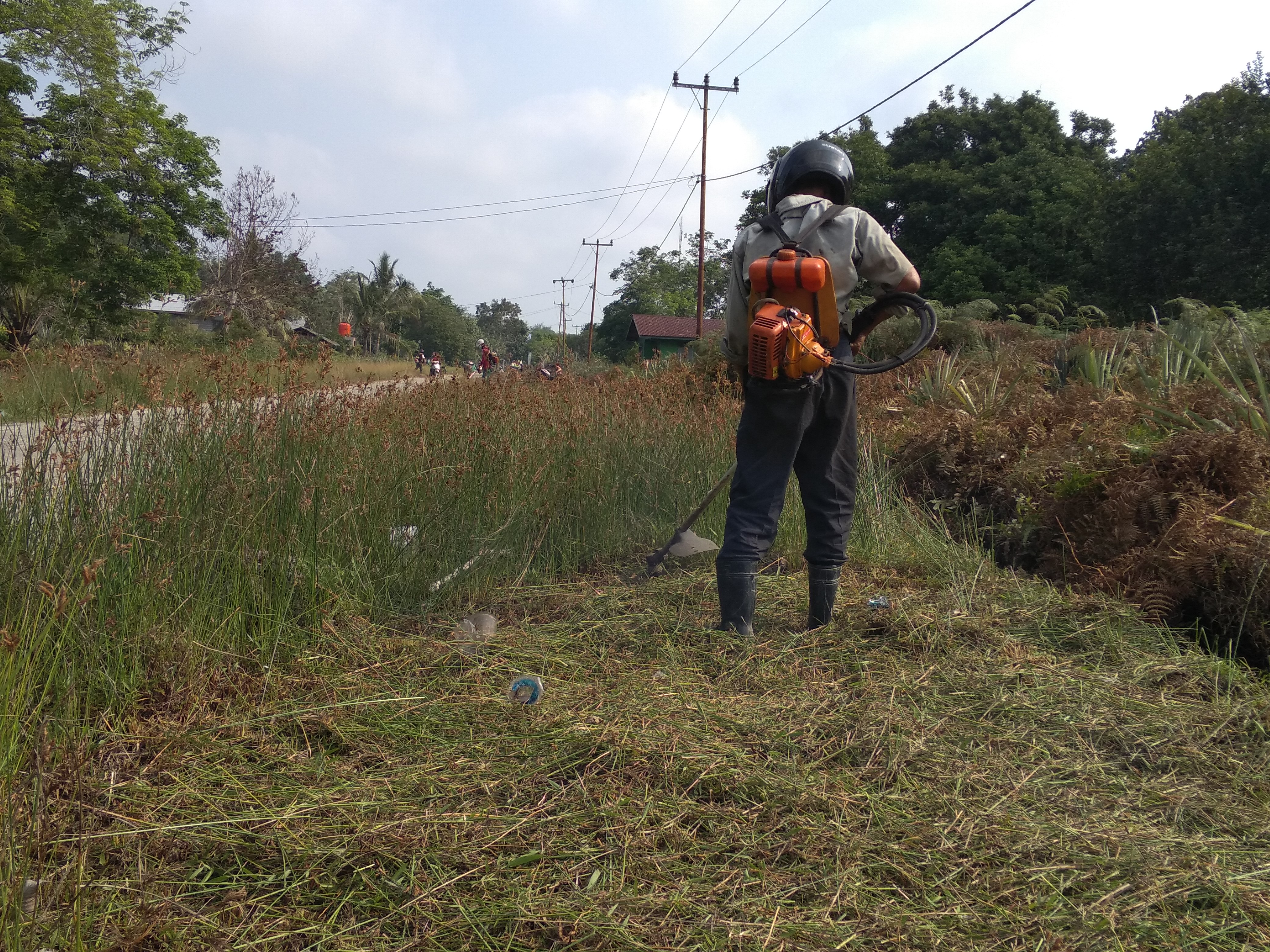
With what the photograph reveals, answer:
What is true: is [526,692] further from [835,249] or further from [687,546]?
[835,249]

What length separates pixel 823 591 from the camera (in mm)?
3400

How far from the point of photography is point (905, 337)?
1112 centimetres

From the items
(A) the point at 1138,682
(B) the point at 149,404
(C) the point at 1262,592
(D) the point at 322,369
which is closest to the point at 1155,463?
(C) the point at 1262,592

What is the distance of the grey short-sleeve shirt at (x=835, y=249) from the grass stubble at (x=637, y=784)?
125 centimetres

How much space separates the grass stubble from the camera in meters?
1.65

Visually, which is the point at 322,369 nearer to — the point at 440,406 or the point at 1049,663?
the point at 440,406

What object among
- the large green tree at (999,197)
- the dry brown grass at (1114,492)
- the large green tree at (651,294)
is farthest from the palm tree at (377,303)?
the dry brown grass at (1114,492)

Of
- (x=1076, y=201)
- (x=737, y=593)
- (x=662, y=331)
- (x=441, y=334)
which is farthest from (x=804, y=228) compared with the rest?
(x=441, y=334)

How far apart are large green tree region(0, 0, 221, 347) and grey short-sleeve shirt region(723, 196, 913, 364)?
22102 millimetres

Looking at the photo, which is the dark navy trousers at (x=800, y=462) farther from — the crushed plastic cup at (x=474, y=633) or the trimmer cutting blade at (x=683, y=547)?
the crushed plastic cup at (x=474, y=633)

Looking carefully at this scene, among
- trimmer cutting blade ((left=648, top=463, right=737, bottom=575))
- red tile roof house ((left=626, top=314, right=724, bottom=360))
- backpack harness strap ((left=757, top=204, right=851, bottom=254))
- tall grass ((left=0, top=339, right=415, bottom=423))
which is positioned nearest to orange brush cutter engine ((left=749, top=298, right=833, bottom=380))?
backpack harness strap ((left=757, top=204, right=851, bottom=254))

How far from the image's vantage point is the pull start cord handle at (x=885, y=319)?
3.23 meters

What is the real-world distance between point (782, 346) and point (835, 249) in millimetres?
482

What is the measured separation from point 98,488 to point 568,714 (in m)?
1.57
